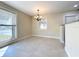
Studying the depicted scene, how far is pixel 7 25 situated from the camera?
188 inches

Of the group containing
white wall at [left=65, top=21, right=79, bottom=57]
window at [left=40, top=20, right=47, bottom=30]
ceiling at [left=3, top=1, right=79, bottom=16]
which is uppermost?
ceiling at [left=3, top=1, right=79, bottom=16]

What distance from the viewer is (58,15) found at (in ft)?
23.2

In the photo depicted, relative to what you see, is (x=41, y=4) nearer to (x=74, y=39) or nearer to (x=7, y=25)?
(x=7, y=25)

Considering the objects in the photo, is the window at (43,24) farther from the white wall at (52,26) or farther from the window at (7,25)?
the window at (7,25)

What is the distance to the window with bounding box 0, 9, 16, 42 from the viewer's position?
4.32 metres

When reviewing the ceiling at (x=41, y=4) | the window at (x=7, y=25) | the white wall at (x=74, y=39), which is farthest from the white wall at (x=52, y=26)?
the white wall at (x=74, y=39)

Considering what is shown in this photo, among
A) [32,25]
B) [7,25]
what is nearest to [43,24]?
[32,25]

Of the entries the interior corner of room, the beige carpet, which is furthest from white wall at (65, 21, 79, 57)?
the beige carpet

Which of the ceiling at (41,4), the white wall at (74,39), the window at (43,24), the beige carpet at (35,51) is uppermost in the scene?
the ceiling at (41,4)

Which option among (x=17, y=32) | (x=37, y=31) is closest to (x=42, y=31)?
(x=37, y=31)

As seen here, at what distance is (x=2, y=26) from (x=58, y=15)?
4871 mm

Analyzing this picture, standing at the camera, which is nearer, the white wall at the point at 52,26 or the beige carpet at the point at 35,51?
the beige carpet at the point at 35,51

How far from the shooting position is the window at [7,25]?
432 cm

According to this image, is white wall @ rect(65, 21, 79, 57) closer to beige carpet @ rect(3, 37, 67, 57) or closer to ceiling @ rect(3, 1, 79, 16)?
beige carpet @ rect(3, 37, 67, 57)
